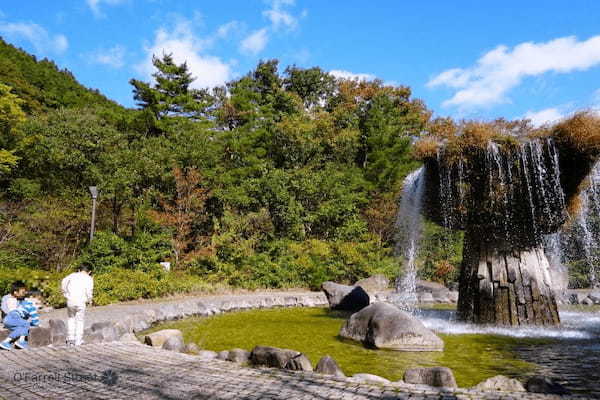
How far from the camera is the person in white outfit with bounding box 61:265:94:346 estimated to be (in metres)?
6.93

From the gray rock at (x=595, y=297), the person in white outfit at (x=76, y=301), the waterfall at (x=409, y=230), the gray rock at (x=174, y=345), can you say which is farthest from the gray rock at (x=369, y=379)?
the gray rock at (x=595, y=297)

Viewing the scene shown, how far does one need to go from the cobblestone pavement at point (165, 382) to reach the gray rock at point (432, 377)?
20 centimetres

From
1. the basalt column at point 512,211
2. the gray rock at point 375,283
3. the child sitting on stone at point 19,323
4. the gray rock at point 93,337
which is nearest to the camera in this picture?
the child sitting on stone at point 19,323

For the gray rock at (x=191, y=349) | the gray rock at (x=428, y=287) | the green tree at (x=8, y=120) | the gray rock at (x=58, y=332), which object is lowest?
the gray rock at (x=191, y=349)

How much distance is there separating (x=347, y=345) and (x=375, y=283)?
11626 mm

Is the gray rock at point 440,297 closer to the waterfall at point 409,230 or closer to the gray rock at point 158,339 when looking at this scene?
the waterfall at point 409,230

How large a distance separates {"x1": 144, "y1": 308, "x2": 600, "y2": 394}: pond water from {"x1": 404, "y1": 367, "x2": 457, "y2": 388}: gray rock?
0.80 meters

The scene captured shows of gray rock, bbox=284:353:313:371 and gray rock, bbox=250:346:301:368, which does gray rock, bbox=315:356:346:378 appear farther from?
gray rock, bbox=250:346:301:368

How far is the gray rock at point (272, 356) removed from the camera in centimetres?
538

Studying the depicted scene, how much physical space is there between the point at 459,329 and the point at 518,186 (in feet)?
11.1

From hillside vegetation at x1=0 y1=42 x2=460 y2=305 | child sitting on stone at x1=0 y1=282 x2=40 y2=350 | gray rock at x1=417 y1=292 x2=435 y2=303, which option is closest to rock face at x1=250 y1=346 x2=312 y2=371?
child sitting on stone at x1=0 y1=282 x2=40 y2=350

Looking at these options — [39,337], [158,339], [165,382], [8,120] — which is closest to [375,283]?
[158,339]

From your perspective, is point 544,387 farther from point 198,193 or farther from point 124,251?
point 198,193

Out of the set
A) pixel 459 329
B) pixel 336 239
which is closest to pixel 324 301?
pixel 336 239
